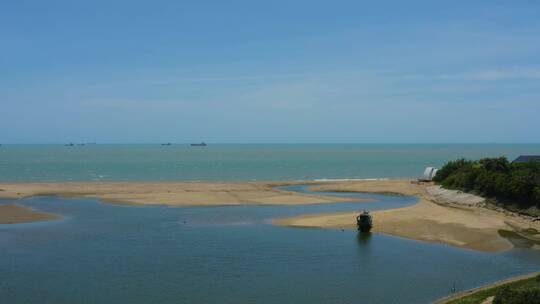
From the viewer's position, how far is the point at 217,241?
3766 centimetres

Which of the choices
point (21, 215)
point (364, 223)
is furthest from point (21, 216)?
point (364, 223)

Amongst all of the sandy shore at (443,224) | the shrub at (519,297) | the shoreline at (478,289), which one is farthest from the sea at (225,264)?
the shrub at (519,297)

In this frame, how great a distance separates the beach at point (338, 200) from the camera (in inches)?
1565

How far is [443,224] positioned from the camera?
4322 centimetres

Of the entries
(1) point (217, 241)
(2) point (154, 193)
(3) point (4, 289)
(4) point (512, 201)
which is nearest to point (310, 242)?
(1) point (217, 241)

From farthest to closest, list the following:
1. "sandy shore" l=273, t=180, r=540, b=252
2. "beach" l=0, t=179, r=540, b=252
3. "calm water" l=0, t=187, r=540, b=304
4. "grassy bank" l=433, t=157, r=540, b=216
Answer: "grassy bank" l=433, t=157, r=540, b=216 < "beach" l=0, t=179, r=540, b=252 < "sandy shore" l=273, t=180, r=540, b=252 < "calm water" l=0, t=187, r=540, b=304

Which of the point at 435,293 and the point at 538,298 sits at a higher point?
the point at 538,298

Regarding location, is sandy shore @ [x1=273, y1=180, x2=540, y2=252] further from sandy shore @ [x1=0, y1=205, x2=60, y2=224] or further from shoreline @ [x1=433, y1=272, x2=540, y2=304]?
sandy shore @ [x1=0, y1=205, x2=60, y2=224]

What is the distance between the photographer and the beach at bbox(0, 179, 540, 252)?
3976cm

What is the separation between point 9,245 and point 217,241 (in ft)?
44.7

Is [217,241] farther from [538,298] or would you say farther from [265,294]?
[538,298]

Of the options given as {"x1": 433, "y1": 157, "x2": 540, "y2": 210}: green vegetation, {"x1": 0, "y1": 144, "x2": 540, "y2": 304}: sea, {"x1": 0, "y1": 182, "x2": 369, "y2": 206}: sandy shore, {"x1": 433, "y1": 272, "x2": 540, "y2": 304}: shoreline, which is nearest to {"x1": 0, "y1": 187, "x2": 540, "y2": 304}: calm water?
{"x1": 0, "y1": 144, "x2": 540, "y2": 304}: sea

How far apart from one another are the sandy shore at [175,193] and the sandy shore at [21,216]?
10499mm

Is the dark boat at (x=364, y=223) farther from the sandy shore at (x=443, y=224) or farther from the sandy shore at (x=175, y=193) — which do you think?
the sandy shore at (x=175, y=193)
